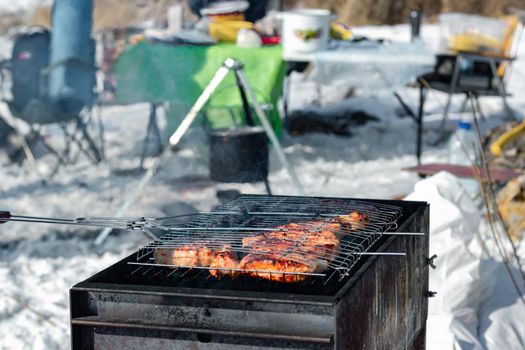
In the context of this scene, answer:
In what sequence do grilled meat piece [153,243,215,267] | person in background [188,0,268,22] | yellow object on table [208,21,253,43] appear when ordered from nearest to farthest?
grilled meat piece [153,243,215,267] → yellow object on table [208,21,253,43] → person in background [188,0,268,22]

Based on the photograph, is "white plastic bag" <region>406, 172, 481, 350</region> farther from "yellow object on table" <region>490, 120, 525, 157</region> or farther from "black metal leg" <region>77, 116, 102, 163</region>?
"black metal leg" <region>77, 116, 102, 163</region>

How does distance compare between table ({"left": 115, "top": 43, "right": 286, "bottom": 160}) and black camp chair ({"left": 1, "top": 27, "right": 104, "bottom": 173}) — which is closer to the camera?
table ({"left": 115, "top": 43, "right": 286, "bottom": 160})

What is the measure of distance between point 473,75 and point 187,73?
3878 mm

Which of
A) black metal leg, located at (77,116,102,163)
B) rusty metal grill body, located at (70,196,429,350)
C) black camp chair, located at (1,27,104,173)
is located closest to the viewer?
rusty metal grill body, located at (70,196,429,350)

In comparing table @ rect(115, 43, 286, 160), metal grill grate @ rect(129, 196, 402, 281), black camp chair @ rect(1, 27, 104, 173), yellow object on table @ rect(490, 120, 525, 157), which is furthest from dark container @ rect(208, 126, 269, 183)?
black camp chair @ rect(1, 27, 104, 173)

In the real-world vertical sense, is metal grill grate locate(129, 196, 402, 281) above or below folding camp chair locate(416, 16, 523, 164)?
above

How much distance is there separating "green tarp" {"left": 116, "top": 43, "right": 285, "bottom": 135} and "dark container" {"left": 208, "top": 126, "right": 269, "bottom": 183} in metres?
1.18

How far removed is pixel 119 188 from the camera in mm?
8133

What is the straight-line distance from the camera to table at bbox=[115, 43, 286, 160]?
309 inches

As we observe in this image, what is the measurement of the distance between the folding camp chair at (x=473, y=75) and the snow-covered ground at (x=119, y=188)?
67cm

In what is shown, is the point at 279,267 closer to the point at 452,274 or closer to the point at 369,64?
the point at 452,274

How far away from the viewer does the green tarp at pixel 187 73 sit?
7.84 meters

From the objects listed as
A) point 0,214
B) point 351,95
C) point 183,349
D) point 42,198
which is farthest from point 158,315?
point 351,95

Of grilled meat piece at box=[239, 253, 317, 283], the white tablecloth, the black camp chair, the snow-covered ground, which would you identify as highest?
grilled meat piece at box=[239, 253, 317, 283]
